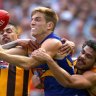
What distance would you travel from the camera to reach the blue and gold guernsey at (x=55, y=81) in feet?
20.3

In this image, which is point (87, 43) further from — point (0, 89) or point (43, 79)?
point (0, 89)

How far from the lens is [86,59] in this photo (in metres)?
6.18

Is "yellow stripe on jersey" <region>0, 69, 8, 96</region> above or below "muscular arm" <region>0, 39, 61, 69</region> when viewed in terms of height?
below

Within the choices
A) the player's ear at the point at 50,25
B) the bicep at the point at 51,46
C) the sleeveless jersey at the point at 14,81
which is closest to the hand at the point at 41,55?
the bicep at the point at 51,46

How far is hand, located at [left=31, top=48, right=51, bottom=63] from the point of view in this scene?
19.1 ft

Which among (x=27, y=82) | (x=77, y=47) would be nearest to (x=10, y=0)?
(x=77, y=47)

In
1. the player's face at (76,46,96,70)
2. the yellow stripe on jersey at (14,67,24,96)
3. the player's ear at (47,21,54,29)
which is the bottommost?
the yellow stripe on jersey at (14,67,24,96)

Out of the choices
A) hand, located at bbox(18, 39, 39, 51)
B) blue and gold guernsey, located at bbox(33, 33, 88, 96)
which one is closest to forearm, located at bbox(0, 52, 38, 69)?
blue and gold guernsey, located at bbox(33, 33, 88, 96)

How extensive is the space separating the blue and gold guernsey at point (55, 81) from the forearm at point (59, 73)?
8.3 inches

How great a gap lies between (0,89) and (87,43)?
1.15 meters

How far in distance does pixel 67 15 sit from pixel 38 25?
5185 millimetres

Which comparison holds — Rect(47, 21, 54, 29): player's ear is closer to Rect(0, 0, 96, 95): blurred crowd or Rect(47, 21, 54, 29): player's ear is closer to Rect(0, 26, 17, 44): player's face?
Rect(0, 26, 17, 44): player's face

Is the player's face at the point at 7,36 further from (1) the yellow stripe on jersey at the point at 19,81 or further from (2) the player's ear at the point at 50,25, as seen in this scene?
(2) the player's ear at the point at 50,25

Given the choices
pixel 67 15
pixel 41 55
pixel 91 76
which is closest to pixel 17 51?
pixel 41 55
